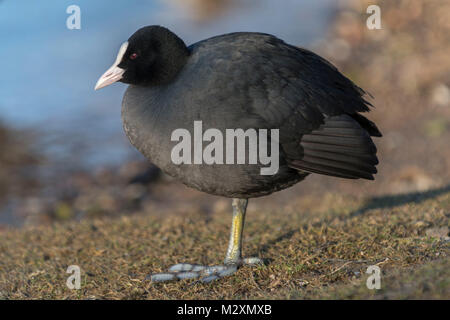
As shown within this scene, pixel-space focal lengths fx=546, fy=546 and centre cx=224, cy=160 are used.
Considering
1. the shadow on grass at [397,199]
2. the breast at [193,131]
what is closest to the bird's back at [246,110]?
the breast at [193,131]

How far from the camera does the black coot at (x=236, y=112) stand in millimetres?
3598

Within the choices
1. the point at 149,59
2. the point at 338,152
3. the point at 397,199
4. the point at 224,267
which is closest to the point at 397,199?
the point at 397,199

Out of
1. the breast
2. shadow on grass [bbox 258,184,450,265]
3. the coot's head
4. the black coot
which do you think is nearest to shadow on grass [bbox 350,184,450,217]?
shadow on grass [bbox 258,184,450,265]

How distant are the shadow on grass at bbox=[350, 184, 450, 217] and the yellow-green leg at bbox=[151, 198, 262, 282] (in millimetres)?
1578

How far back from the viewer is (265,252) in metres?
4.38

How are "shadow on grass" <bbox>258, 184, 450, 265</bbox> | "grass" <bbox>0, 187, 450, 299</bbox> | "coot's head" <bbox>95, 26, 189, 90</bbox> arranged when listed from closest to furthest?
"grass" <bbox>0, 187, 450, 299</bbox> → "coot's head" <bbox>95, 26, 189, 90</bbox> → "shadow on grass" <bbox>258, 184, 450, 265</bbox>

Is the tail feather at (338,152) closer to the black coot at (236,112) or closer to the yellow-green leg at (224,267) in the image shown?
the black coot at (236,112)

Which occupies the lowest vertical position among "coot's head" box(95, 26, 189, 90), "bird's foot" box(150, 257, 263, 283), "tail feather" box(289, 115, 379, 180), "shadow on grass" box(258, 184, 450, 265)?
"bird's foot" box(150, 257, 263, 283)

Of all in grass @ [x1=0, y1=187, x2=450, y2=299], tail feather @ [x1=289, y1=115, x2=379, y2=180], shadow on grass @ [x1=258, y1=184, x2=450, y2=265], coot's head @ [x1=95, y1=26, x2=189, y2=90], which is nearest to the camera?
grass @ [x1=0, y1=187, x2=450, y2=299]

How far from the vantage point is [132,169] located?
9.27 metres

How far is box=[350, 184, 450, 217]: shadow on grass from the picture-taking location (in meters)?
5.51

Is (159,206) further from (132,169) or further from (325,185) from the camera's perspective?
(325,185)

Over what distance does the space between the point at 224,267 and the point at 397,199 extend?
100 inches

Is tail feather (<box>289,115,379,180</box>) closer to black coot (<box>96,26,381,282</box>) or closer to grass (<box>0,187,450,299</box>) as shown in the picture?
black coot (<box>96,26,381,282</box>)
